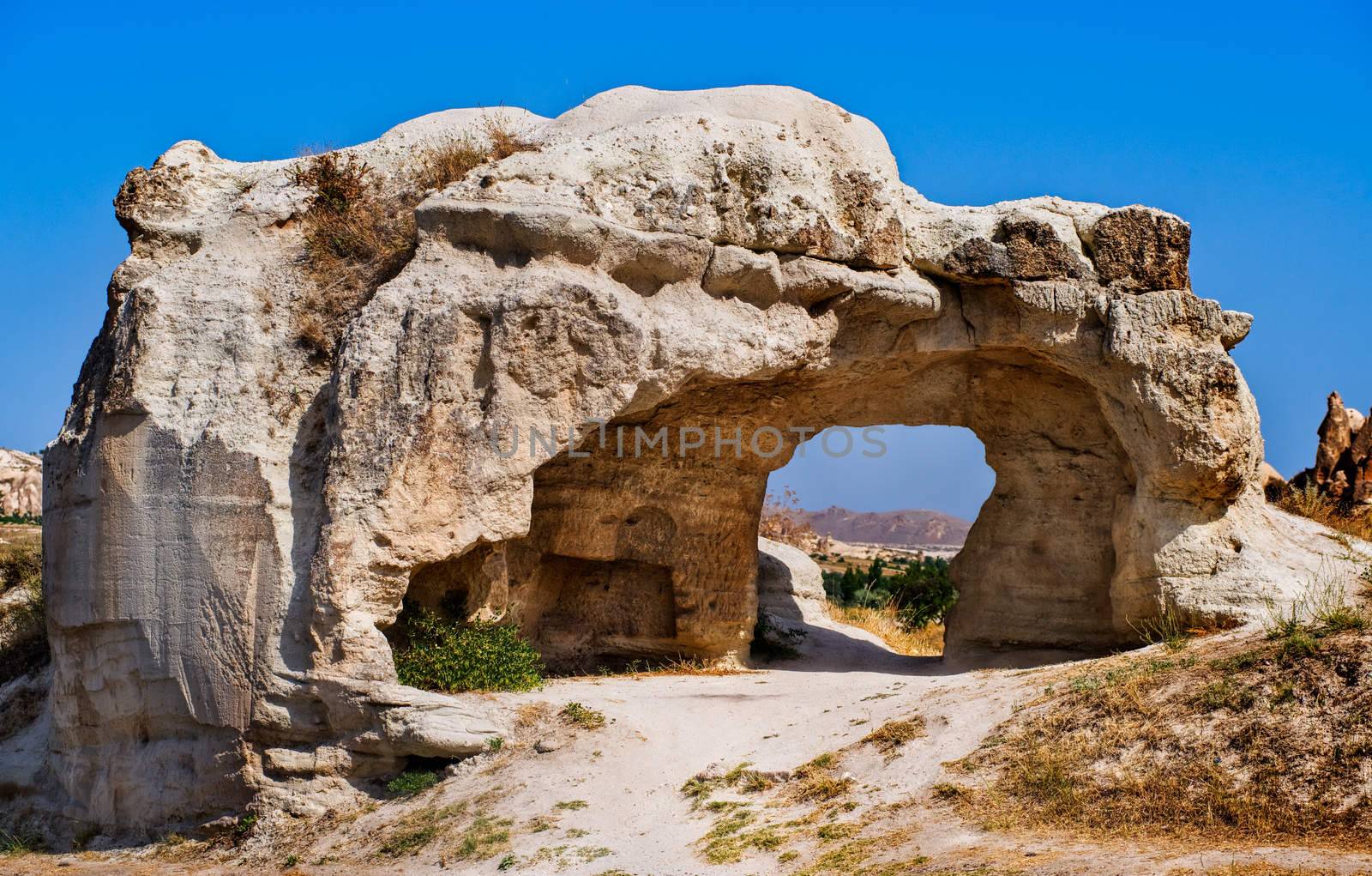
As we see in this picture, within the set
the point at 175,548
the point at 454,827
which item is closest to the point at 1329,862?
the point at 454,827

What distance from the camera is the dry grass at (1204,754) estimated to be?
277 inches

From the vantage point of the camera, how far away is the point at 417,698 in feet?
31.6

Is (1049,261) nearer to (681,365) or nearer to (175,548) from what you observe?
(681,365)

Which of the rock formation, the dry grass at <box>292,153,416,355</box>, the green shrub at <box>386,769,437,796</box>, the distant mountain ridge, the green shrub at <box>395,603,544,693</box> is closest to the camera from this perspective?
the green shrub at <box>386,769,437,796</box>

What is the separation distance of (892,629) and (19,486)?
18859 mm

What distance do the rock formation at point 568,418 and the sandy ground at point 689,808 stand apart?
1.89ft

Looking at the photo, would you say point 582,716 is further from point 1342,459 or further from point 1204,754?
point 1342,459

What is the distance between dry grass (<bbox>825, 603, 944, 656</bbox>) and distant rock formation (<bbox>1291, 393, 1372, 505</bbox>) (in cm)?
506

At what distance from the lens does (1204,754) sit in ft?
25.1

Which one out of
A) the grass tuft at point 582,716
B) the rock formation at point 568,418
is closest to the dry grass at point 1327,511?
the rock formation at point 568,418

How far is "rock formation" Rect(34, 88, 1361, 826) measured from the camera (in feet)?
32.0

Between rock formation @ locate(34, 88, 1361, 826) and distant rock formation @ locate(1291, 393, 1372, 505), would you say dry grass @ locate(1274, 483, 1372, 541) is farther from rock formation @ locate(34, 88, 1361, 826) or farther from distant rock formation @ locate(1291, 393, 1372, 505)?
rock formation @ locate(34, 88, 1361, 826)

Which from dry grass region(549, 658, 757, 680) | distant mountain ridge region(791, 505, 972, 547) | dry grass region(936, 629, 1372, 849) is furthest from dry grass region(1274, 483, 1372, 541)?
distant mountain ridge region(791, 505, 972, 547)

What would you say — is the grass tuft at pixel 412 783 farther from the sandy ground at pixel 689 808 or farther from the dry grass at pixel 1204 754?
the dry grass at pixel 1204 754
